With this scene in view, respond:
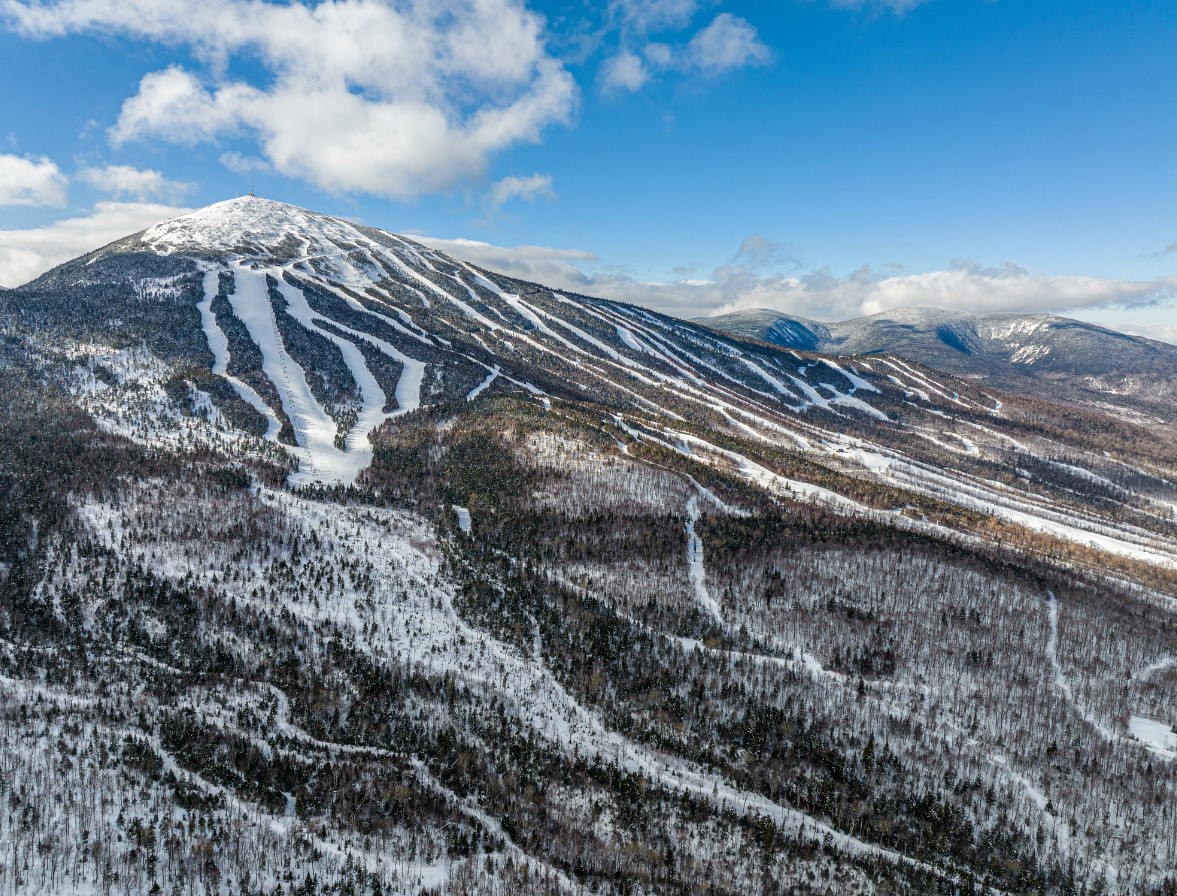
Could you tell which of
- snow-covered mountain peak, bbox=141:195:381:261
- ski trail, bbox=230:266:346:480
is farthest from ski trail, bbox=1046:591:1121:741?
snow-covered mountain peak, bbox=141:195:381:261

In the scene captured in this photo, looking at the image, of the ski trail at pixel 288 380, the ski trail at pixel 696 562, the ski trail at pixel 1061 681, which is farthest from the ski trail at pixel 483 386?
the ski trail at pixel 1061 681

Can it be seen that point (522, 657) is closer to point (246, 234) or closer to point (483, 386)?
point (483, 386)

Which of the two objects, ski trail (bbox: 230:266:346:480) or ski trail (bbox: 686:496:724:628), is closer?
ski trail (bbox: 686:496:724:628)

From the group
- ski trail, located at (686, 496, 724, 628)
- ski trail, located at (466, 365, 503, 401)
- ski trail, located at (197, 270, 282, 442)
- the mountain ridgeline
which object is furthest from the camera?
ski trail, located at (466, 365, 503, 401)

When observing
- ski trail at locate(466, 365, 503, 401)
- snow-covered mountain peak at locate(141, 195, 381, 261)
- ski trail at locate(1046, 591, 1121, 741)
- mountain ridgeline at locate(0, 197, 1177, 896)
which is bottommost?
ski trail at locate(1046, 591, 1121, 741)

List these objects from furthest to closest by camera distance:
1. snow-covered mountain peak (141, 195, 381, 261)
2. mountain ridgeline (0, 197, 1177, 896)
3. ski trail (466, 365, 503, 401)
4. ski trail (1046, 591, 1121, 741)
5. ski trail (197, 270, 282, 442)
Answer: snow-covered mountain peak (141, 195, 381, 261)
ski trail (466, 365, 503, 401)
ski trail (197, 270, 282, 442)
ski trail (1046, 591, 1121, 741)
mountain ridgeline (0, 197, 1177, 896)

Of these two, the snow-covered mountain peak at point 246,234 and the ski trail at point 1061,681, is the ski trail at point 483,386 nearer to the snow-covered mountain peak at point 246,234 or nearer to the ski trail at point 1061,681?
the ski trail at point 1061,681

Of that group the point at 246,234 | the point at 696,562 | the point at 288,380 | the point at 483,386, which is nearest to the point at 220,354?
the point at 288,380

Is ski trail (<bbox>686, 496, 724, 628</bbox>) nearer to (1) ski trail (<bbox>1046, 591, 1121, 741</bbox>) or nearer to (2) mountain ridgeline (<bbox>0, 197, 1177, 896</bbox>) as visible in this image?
(2) mountain ridgeline (<bbox>0, 197, 1177, 896</bbox>)
